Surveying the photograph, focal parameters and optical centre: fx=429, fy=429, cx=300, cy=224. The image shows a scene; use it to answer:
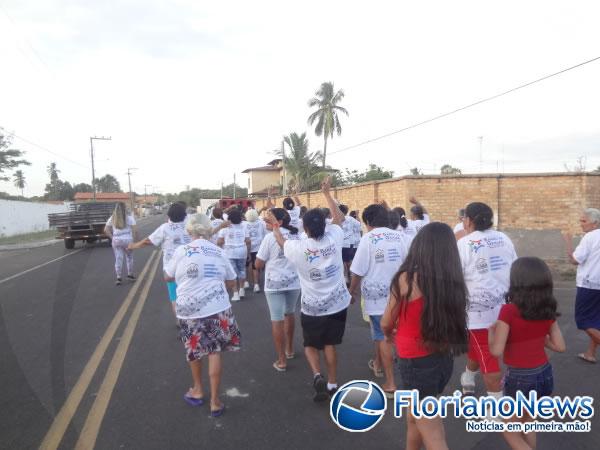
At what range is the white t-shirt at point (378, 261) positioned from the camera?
13.1ft

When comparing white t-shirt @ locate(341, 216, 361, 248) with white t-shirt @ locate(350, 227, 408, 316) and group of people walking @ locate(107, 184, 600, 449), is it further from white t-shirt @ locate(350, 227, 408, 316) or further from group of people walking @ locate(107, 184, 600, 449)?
white t-shirt @ locate(350, 227, 408, 316)

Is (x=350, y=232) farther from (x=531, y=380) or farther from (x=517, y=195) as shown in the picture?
(x=531, y=380)

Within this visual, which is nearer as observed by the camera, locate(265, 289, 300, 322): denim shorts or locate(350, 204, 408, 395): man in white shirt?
locate(350, 204, 408, 395): man in white shirt

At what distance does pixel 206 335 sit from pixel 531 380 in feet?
8.32

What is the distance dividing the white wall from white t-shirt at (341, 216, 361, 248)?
2729 centimetres

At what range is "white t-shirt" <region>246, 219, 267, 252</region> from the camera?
8641 mm

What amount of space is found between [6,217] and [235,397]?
102ft

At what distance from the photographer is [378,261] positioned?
4023mm

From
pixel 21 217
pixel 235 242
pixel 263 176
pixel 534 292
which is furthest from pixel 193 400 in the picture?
pixel 263 176

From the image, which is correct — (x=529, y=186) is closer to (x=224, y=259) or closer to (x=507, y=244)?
(x=507, y=244)

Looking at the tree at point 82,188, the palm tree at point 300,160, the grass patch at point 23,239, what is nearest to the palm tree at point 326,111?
the palm tree at point 300,160

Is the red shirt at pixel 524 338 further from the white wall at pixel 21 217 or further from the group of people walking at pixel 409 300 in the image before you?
the white wall at pixel 21 217

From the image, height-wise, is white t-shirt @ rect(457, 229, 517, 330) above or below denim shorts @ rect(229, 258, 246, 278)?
above

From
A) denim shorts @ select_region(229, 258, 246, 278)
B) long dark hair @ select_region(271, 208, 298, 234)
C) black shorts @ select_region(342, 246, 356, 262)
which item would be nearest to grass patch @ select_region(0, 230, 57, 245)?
denim shorts @ select_region(229, 258, 246, 278)
